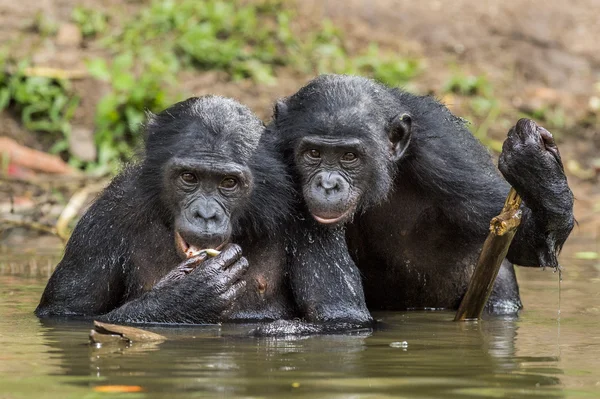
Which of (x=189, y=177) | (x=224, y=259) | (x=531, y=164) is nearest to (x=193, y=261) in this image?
(x=224, y=259)

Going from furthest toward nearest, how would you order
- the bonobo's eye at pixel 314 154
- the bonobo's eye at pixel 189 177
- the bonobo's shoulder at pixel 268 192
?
1. the bonobo's eye at pixel 314 154
2. the bonobo's shoulder at pixel 268 192
3. the bonobo's eye at pixel 189 177

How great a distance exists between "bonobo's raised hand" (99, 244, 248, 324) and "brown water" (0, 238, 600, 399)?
22 cm

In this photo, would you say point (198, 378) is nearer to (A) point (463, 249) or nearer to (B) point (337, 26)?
(A) point (463, 249)

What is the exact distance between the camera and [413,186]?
10.3 meters

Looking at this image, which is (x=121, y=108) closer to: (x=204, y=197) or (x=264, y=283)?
(x=264, y=283)

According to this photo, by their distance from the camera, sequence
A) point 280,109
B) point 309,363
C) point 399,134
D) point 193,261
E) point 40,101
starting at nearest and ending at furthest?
point 309,363 → point 193,261 → point 399,134 → point 280,109 → point 40,101

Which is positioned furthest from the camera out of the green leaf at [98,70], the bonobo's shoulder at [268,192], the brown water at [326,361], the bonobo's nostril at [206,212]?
the green leaf at [98,70]

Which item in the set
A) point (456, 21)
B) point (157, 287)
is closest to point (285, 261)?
point (157, 287)

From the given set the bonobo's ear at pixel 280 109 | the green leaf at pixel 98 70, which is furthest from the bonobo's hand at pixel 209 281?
the green leaf at pixel 98 70

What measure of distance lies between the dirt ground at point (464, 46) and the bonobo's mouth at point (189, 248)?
31.9 ft

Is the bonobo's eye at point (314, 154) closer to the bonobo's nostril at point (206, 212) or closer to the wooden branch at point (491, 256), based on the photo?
the bonobo's nostril at point (206, 212)

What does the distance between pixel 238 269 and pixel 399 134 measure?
1922 millimetres

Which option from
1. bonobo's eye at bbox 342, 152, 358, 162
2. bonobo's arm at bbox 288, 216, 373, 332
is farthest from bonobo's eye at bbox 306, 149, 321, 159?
bonobo's arm at bbox 288, 216, 373, 332

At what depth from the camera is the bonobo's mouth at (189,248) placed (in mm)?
8852
